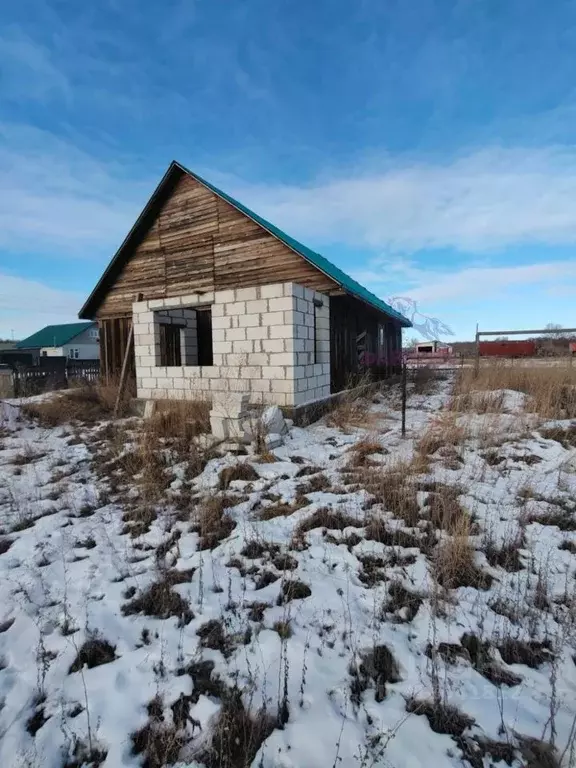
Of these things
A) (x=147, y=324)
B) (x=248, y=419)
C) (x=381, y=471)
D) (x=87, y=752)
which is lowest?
(x=87, y=752)

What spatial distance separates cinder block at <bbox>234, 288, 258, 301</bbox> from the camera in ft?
27.3

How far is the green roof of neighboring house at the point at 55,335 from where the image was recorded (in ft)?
140

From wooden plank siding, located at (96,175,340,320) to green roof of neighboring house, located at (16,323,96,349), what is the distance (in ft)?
122

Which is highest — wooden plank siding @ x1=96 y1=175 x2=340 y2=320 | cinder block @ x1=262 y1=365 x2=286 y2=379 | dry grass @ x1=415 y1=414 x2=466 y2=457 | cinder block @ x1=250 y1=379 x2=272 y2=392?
wooden plank siding @ x1=96 y1=175 x2=340 y2=320

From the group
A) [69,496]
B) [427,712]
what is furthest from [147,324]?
[427,712]

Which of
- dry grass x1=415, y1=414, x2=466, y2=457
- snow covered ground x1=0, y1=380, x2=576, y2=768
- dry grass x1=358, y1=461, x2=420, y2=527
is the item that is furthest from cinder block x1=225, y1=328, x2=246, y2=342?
dry grass x1=358, y1=461, x2=420, y2=527

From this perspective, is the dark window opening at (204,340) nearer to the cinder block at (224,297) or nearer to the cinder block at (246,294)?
the cinder block at (224,297)

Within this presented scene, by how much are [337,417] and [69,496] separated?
513 centimetres

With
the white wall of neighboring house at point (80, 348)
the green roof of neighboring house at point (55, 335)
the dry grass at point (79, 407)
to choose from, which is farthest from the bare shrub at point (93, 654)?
the green roof of neighboring house at point (55, 335)

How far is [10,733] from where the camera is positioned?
6.26 feet

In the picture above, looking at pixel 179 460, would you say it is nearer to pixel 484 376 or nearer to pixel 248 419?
pixel 248 419

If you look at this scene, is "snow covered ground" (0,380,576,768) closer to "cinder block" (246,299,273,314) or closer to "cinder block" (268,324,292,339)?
"cinder block" (268,324,292,339)

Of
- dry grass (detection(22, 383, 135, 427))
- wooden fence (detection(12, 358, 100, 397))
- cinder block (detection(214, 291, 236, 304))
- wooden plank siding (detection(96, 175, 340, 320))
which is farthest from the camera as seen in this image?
wooden fence (detection(12, 358, 100, 397))

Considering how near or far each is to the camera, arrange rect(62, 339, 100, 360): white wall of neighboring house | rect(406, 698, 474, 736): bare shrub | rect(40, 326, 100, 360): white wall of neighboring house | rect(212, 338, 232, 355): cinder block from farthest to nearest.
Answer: rect(62, 339, 100, 360): white wall of neighboring house < rect(40, 326, 100, 360): white wall of neighboring house < rect(212, 338, 232, 355): cinder block < rect(406, 698, 474, 736): bare shrub
